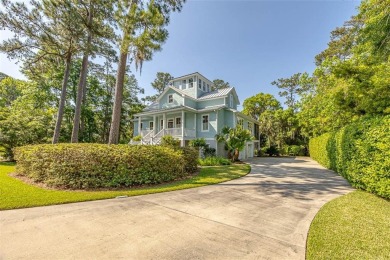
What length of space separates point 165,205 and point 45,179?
5610 mm

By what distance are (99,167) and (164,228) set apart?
4405 mm

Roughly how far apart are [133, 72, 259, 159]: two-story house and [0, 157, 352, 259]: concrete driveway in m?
12.7

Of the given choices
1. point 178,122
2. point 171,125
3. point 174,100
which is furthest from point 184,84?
point 171,125

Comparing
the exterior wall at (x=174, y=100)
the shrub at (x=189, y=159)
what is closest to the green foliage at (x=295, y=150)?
the exterior wall at (x=174, y=100)

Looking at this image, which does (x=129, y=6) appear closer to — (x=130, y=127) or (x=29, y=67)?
(x=29, y=67)

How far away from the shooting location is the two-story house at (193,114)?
18219 mm

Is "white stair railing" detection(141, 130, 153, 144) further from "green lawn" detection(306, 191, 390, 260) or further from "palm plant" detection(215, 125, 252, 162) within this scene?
"green lawn" detection(306, 191, 390, 260)

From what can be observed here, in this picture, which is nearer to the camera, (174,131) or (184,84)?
(174,131)

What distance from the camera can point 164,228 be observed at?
3.56 m

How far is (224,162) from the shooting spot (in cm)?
1476

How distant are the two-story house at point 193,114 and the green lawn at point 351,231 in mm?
13450

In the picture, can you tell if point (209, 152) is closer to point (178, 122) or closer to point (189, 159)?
point (178, 122)

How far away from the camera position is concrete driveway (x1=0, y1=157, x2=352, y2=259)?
2750 millimetres

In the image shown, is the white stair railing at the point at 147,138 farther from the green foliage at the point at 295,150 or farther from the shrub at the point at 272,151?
the green foliage at the point at 295,150
